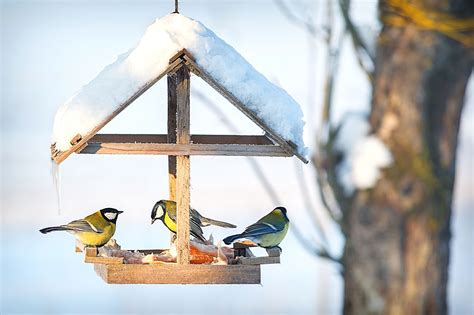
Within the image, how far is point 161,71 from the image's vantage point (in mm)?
3844

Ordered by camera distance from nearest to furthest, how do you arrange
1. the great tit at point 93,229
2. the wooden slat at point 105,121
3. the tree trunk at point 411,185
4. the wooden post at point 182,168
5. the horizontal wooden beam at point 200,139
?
the tree trunk at point 411,185 → the wooden slat at point 105,121 → the wooden post at point 182,168 → the great tit at point 93,229 → the horizontal wooden beam at point 200,139

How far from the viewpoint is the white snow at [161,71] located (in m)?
3.83

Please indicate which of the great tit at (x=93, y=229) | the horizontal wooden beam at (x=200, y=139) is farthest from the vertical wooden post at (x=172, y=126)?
Result: the great tit at (x=93, y=229)

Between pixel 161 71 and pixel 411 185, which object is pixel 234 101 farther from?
pixel 411 185

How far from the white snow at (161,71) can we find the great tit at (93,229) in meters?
0.40

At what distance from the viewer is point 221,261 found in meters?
4.00

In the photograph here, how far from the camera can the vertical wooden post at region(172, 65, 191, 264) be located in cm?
390

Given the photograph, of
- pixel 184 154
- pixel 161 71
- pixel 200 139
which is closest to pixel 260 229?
pixel 184 154

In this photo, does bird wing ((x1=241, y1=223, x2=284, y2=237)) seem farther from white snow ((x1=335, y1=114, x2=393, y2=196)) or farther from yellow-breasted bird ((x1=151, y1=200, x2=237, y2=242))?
white snow ((x1=335, y1=114, x2=393, y2=196))

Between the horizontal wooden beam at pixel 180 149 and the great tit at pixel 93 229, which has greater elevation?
the horizontal wooden beam at pixel 180 149

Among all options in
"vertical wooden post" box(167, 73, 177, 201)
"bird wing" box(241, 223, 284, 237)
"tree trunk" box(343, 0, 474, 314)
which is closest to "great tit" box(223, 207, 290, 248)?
"bird wing" box(241, 223, 284, 237)

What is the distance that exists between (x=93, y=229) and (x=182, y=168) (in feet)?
1.76

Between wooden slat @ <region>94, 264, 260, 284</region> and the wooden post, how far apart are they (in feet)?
0.19

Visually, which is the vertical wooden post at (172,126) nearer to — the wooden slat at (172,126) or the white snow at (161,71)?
the wooden slat at (172,126)
